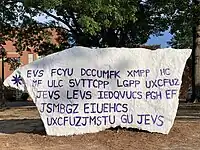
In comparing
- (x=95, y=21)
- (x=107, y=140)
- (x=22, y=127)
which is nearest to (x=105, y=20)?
(x=95, y=21)

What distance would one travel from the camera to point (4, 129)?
43.7 ft

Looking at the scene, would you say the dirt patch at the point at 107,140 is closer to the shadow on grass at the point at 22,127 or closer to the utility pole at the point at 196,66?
the shadow on grass at the point at 22,127

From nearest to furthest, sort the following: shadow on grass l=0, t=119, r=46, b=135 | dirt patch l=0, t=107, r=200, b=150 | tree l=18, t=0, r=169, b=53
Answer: dirt patch l=0, t=107, r=200, b=150 < shadow on grass l=0, t=119, r=46, b=135 < tree l=18, t=0, r=169, b=53

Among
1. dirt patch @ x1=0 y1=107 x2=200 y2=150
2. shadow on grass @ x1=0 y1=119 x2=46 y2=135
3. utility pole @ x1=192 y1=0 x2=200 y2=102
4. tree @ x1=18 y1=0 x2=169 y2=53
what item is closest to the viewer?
dirt patch @ x1=0 y1=107 x2=200 y2=150

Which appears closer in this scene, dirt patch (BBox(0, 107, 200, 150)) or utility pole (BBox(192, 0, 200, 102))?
dirt patch (BBox(0, 107, 200, 150))

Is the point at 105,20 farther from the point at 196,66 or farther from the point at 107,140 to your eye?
the point at 107,140

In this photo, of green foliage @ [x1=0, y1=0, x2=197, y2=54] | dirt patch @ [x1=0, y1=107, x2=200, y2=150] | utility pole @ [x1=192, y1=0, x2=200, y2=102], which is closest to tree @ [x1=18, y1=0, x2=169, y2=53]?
green foliage @ [x1=0, y1=0, x2=197, y2=54]

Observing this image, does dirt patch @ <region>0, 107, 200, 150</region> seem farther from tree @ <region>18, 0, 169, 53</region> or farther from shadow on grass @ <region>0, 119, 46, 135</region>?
tree @ <region>18, 0, 169, 53</region>

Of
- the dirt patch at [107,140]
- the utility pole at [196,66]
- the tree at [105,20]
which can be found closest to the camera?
the dirt patch at [107,140]

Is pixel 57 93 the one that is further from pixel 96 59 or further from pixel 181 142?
pixel 181 142

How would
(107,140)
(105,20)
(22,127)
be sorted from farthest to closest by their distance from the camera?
(105,20) < (22,127) < (107,140)

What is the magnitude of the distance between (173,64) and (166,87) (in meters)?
0.60

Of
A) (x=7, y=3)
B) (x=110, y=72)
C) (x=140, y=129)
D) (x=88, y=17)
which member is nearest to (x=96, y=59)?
(x=110, y=72)

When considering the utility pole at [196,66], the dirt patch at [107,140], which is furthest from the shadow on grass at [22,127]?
the utility pole at [196,66]
